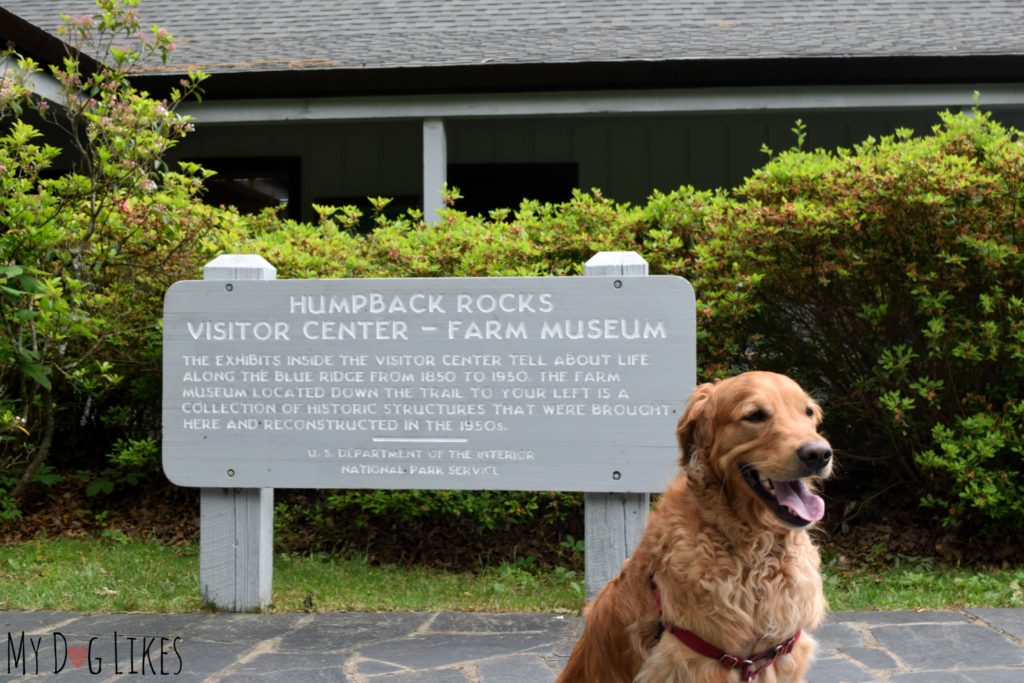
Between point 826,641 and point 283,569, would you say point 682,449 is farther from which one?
point 283,569

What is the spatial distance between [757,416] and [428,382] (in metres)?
2.20

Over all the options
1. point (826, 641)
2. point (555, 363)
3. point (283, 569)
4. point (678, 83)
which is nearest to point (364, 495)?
point (283, 569)

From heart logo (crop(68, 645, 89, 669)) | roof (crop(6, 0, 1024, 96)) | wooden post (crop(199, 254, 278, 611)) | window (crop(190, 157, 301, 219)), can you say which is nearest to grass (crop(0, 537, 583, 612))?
wooden post (crop(199, 254, 278, 611))

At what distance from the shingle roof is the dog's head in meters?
6.74

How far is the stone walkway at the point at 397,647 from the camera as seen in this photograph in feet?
11.8

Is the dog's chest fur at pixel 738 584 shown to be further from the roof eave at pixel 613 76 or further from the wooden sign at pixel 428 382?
the roof eave at pixel 613 76

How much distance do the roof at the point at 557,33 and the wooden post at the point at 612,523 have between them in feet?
16.2

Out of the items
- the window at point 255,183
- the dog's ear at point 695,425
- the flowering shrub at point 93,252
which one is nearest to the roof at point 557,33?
the window at point 255,183

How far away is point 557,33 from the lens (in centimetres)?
1000

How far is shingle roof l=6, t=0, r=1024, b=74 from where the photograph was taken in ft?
29.6

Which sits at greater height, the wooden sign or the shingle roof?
the shingle roof

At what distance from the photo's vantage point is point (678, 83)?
8.88 m

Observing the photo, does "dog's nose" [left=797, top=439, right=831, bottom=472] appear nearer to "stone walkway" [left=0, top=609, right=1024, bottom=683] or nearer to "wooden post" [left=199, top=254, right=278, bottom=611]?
"stone walkway" [left=0, top=609, right=1024, bottom=683]

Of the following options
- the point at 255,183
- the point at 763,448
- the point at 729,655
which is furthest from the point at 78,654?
the point at 255,183
